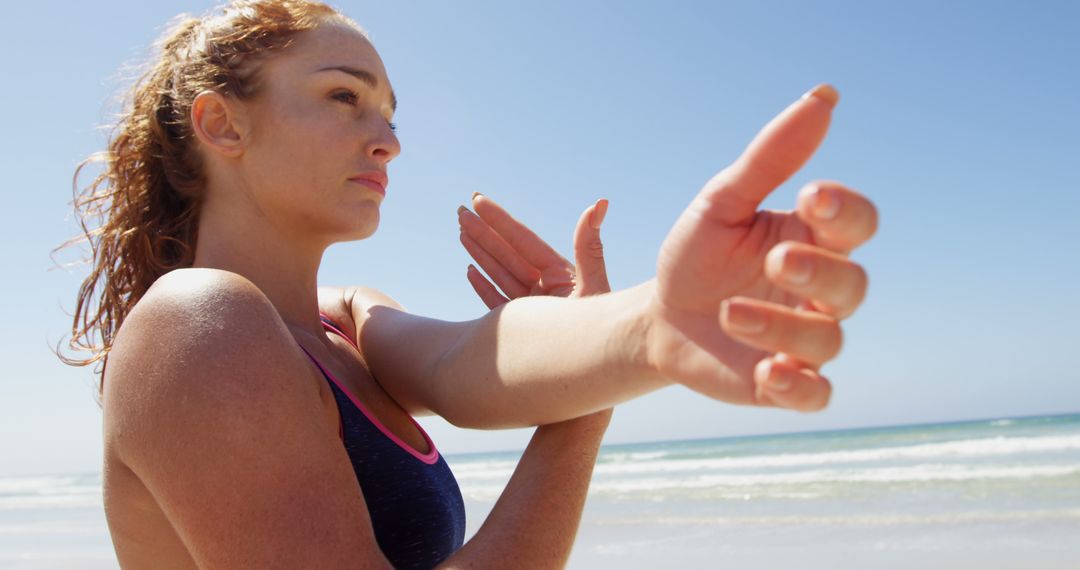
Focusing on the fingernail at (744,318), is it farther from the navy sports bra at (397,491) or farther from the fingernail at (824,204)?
the navy sports bra at (397,491)

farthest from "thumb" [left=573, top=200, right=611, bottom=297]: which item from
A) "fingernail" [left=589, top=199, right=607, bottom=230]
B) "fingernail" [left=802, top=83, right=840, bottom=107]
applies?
"fingernail" [left=802, top=83, right=840, bottom=107]

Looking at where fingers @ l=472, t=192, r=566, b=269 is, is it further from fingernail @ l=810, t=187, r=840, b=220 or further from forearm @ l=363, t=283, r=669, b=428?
fingernail @ l=810, t=187, r=840, b=220

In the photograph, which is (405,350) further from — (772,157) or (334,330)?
(772,157)

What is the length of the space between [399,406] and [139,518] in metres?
0.70

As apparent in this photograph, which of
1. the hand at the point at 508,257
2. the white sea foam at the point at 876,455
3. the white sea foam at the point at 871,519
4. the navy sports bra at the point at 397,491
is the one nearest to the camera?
the navy sports bra at the point at 397,491

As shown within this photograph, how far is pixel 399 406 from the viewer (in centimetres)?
211

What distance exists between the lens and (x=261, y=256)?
1993 mm

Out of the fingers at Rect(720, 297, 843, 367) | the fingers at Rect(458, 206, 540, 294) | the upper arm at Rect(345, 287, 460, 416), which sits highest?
the fingers at Rect(720, 297, 843, 367)

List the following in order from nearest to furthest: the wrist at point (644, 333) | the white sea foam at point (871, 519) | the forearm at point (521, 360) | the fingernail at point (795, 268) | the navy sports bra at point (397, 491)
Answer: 1. the fingernail at point (795, 268)
2. the wrist at point (644, 333)
3. the forearm at point (521, 360)
4. the navy sports bra at point (397, 491)
5. the white sea foam at point (871, 519)

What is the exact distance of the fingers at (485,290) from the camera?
223 centimetres

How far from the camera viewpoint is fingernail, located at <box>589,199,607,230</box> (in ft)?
6.37

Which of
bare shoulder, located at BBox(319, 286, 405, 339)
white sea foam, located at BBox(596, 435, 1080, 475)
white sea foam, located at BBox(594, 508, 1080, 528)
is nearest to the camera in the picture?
bare shoulder, located at BBox(319, 286, 405, 339)

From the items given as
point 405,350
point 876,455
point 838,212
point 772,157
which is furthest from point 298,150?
point 876,455

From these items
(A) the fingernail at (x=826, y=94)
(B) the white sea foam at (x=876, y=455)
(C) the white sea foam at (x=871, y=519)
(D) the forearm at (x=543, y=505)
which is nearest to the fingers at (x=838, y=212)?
(A) the fingernail at (x=826, y=94)
